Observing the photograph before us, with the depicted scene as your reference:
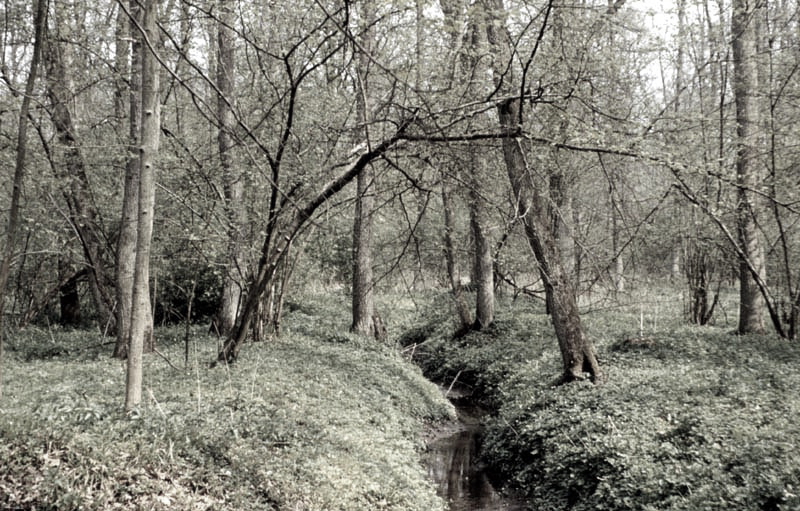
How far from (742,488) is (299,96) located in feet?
30.4

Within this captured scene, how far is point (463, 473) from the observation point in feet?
28.4

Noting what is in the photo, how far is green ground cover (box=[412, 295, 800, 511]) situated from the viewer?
17.4 feet

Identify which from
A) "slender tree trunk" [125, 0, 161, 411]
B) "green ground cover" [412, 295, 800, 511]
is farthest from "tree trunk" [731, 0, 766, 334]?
"slender tree trunk" [125, 0, 161, 411]

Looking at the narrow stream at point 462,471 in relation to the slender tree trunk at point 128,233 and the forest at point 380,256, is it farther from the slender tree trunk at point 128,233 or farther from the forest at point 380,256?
the slender tree trunk at point 128,233

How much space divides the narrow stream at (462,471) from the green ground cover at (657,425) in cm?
33

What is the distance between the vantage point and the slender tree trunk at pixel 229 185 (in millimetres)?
9680

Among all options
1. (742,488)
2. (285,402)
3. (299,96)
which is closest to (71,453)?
(285,402)

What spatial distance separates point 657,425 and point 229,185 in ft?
26.4

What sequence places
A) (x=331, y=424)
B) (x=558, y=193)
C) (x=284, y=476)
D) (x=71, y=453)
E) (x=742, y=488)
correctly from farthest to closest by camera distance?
(x=558, y=193)
(x=331, y=424)
(x=284, y=476)
(x=742, y=488)
(x=71, y=453)

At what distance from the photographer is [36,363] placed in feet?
32.7

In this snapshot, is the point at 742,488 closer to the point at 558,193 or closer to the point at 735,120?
the point at 735,120

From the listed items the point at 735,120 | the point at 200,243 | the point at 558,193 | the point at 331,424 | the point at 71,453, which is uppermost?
the point at 735,120

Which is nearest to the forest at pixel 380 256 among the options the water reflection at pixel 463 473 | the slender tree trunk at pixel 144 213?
the slender tree trunk at pixel 144 213

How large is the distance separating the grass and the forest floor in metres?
0.02
